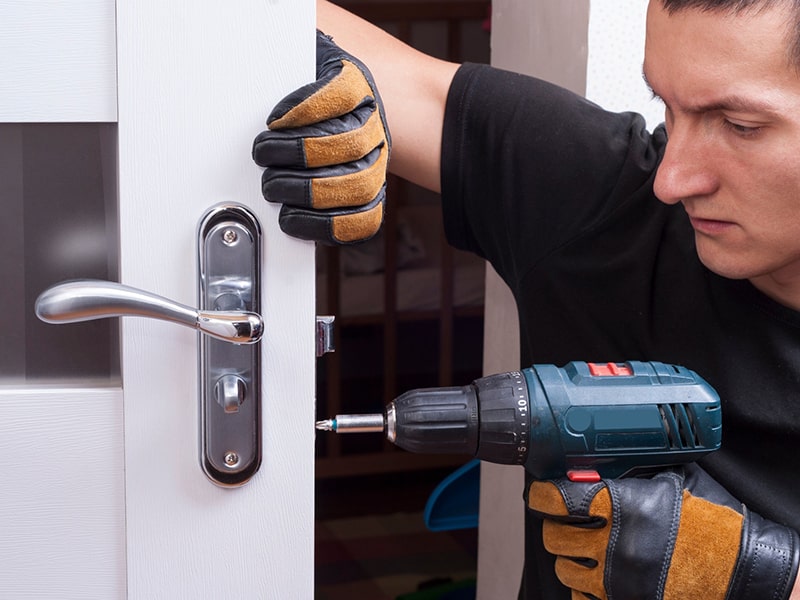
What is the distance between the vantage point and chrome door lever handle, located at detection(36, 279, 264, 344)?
1.75 ft

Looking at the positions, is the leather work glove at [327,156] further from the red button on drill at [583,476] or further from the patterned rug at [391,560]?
the patterned rug at [391,560]

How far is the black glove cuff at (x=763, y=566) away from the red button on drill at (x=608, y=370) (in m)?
0.17

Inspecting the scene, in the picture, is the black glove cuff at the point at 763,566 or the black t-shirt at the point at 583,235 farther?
the black t-shirt at the point at 583,235

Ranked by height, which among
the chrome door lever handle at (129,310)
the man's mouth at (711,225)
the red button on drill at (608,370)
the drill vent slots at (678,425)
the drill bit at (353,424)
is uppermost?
the man's mouth at (711,225)

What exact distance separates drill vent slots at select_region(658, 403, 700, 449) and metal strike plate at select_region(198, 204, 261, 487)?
35 cm

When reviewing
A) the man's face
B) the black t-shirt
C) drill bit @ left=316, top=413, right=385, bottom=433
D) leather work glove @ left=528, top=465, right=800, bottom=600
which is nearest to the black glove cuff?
leather work glove @ left=528, top=465, right=800, bottom=600

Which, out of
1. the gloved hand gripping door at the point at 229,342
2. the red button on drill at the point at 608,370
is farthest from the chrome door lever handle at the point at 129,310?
the red button on drill at the point at 608,370

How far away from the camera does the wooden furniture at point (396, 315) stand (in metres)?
2.66

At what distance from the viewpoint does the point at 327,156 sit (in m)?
0.64

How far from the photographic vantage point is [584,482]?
2.55ft

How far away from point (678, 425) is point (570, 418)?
0.32 ft

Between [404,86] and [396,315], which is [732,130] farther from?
[396,315]

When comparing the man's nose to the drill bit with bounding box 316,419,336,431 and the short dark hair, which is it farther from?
the drill bit with bounding box 316,419,336,431

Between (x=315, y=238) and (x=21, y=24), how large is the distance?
233 millimetres
